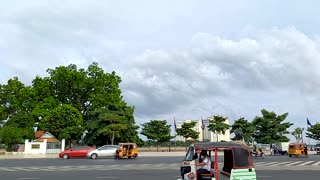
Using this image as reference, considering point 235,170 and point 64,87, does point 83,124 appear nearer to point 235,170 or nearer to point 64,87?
point 64,87

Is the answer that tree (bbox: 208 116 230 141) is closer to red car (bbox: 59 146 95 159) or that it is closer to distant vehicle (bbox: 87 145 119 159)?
distant vehicle (bbox: 87 145 119 159)

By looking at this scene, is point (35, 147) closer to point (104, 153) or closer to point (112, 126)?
point (112, 126)

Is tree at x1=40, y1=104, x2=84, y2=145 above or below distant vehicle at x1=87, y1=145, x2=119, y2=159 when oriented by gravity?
above

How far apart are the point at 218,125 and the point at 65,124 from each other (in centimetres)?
2566

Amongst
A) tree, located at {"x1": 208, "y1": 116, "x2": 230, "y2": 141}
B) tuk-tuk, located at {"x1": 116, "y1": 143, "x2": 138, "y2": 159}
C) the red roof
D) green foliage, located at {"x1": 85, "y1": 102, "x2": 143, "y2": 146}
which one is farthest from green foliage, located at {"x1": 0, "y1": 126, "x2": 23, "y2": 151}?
tree, located at {"x1": 208, "y1": 116, "x2": 230, "y2": 141}

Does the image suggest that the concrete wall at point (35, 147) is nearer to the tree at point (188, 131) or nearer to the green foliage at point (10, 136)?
the green foliage at point (10, 136)

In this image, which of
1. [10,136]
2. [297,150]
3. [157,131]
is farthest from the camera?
[157,131]

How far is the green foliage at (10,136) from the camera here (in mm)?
53809

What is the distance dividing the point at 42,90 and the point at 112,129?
19780 mm

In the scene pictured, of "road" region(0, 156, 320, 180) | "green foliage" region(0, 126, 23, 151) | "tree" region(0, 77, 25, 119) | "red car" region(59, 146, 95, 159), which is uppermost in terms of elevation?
"tree" region(0, 77, 25, 119)

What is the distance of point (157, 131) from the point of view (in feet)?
Answer: 207

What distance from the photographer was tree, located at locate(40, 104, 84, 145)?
191ft

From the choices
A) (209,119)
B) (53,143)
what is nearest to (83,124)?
(53,143)

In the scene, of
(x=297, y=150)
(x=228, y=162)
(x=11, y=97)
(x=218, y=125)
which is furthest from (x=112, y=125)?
(x=228, y=162)
